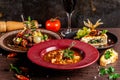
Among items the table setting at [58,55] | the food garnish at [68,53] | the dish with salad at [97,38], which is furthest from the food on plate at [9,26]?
the food garnish at [68,53]

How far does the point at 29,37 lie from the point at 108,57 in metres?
0.37

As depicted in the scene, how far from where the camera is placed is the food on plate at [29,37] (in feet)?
5.07

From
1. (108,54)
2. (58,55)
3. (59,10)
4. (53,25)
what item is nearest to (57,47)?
(58,55)

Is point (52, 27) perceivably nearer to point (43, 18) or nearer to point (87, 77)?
point (43, 18)

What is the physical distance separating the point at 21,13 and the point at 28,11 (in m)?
0.04

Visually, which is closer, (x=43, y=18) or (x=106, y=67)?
(x=106, y=67)

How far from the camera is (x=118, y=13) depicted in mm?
2004

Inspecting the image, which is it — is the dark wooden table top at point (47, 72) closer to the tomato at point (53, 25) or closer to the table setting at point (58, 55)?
the table setting at point (58, 55)

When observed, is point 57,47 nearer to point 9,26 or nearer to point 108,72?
point 108,72

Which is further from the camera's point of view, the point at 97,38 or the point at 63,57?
the point at 97,38

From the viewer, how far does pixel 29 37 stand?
1561mm

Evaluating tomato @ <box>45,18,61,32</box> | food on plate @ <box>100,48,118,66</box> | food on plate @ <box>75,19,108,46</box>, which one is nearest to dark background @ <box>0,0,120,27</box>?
tomato @ <box>45,18,61,32</box>

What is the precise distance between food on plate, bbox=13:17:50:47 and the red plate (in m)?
0.06

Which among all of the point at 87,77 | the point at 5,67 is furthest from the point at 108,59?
the point at 5,67
